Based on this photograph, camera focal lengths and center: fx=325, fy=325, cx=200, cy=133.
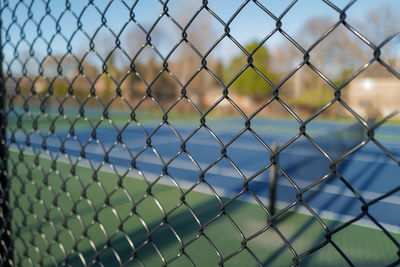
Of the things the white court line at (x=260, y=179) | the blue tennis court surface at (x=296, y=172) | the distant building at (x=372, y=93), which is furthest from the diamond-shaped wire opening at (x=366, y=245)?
the distant building at (x=372, y=93)

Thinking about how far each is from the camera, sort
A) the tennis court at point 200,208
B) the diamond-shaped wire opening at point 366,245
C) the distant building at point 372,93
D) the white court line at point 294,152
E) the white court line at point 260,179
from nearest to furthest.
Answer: the tennis court at point 200,208 → the diamond-shaped wire opening at point 366,245 → the white court line at point 260,179 → the white court line at point 294,152 → the distant building at point 372,93

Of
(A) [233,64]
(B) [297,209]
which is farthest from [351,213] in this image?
(A) [233,64]

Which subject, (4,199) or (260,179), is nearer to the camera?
(4,199)

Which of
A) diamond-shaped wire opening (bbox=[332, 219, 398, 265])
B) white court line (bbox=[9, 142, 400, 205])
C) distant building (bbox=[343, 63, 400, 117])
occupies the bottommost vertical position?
white court line (bbox=[9, 142, 400, 205])

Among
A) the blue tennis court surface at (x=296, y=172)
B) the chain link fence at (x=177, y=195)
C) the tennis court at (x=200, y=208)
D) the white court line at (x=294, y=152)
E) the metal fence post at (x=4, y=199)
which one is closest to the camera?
the chain link fence at (x=177, y=195)

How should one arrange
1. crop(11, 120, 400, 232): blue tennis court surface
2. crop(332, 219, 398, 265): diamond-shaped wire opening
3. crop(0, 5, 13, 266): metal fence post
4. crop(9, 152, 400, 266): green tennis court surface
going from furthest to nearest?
crop(11, 120, 400, 232): blue tennis court surface
crop(332, 219, 398, 265): diamond-shaped wire opening
crop(9, 152, 400, 266): green tennis court surface
crop(0, 5, 13, 266): metal fence post

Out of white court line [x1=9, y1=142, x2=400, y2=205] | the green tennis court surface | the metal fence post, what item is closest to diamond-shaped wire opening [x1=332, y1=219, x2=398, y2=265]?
the green tennis court surface

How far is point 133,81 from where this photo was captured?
24797mm

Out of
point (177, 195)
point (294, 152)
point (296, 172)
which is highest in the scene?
point (296, 172)

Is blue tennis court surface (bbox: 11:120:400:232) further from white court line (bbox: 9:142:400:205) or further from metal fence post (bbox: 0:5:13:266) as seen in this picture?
metal fence post (bbox: 0:5:13:266)

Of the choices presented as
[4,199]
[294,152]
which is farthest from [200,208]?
[294,152]

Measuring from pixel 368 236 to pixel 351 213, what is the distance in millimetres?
768

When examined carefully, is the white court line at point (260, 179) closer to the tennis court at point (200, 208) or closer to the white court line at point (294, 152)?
the tennis court at point (200, 208)

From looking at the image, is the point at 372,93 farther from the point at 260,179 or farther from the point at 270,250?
the point at 270,250
